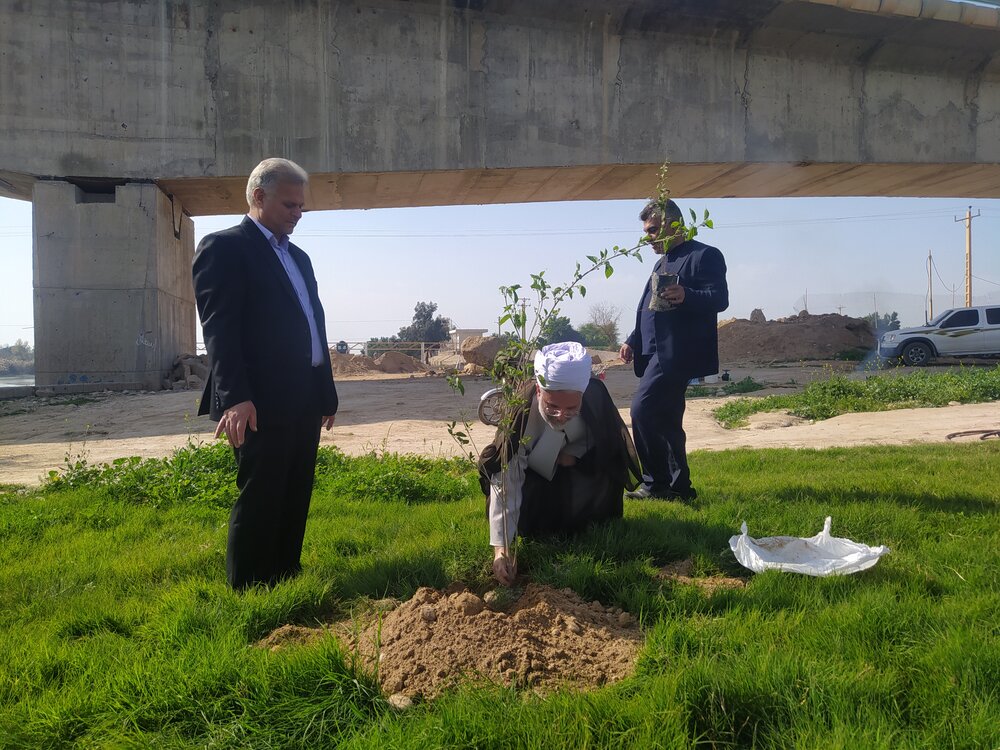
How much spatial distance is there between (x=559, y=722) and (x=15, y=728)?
1.51 meters

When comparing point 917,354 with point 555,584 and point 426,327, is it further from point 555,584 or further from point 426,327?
point 426,327

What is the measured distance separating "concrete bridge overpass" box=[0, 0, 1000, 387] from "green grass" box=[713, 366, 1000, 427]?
581cm

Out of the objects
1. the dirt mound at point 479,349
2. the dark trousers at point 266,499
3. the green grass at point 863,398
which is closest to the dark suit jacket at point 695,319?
the dark trousers at point 266,499

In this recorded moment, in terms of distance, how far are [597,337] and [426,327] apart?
11196mm

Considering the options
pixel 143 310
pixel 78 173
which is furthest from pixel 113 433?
pixel 78 173

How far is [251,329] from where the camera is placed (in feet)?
8.77

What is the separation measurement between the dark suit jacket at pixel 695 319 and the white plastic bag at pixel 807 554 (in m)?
1.26

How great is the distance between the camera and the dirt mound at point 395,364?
2294 centimetres

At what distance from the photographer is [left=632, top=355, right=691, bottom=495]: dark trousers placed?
402 centimetres

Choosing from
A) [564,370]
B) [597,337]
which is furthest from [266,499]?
[597,337]

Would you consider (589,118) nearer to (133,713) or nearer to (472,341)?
(472,341)

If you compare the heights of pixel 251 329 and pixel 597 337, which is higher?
pixel 597 337

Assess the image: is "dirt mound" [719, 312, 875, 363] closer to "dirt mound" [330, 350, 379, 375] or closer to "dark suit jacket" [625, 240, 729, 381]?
"dirt mound" [330, 350, 379, 375]

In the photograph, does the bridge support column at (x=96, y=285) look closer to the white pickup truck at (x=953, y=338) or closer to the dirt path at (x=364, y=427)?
the dirt path at (x=364, y=427)
